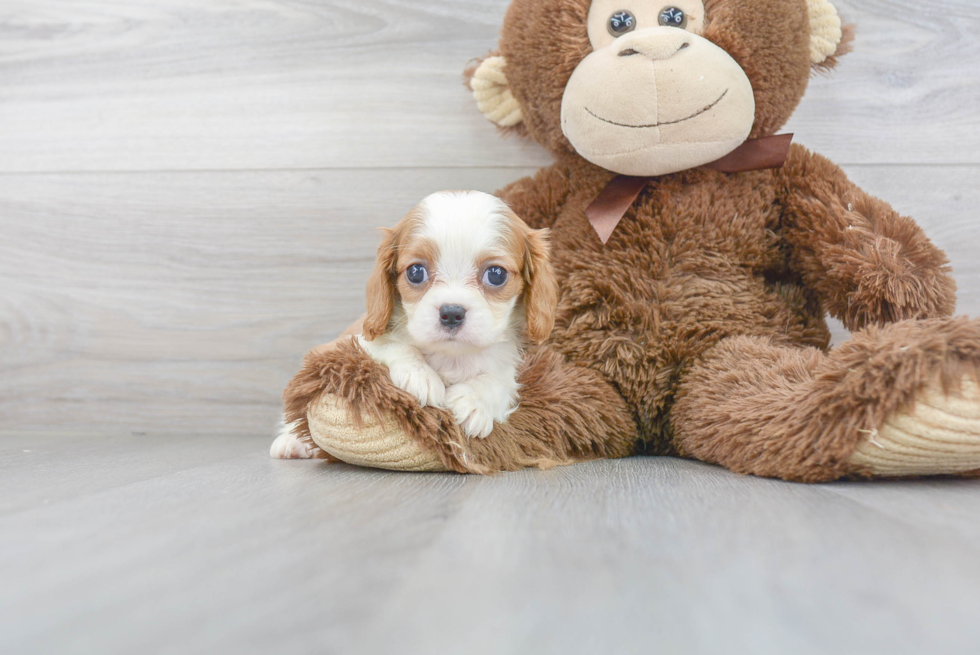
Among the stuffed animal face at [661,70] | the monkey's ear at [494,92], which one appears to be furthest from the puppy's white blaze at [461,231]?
the monkey's ear at [494,92]

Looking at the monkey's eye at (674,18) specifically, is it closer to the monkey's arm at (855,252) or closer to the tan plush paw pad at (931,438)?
the monkey's arm at (855,252)

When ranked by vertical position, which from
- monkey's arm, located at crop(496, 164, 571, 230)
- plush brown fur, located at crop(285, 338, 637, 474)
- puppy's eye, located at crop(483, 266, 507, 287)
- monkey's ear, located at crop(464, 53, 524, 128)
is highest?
monkey's ear, located at crop(464, 53, 524, 128)

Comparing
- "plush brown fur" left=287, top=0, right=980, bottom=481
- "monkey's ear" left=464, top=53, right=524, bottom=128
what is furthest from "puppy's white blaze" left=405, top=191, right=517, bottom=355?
"monkey's ear" left=464, top=53, right=524, bottom=128

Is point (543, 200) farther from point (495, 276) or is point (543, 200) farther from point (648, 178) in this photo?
point (495, 276)

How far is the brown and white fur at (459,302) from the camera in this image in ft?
3.26

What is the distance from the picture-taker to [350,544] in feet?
2.06

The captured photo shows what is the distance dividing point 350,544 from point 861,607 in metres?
0.41

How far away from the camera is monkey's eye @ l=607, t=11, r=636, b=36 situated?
3.84 feet

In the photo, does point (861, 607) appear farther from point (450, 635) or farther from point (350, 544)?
point (350, 544)

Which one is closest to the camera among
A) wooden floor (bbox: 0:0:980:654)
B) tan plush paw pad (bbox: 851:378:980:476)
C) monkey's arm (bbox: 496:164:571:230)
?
tan plush paw pad (bbox: 851:378:980:476)

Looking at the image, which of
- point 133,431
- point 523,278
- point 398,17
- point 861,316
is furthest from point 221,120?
point 861,316

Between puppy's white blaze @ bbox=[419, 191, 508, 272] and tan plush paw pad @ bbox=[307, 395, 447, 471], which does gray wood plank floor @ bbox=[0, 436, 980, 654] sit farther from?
puppy's white blaze @ bbox=[419, 191, 508, 272]

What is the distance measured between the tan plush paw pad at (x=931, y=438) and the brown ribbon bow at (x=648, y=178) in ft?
1.79

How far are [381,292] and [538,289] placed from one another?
9.4 inches
